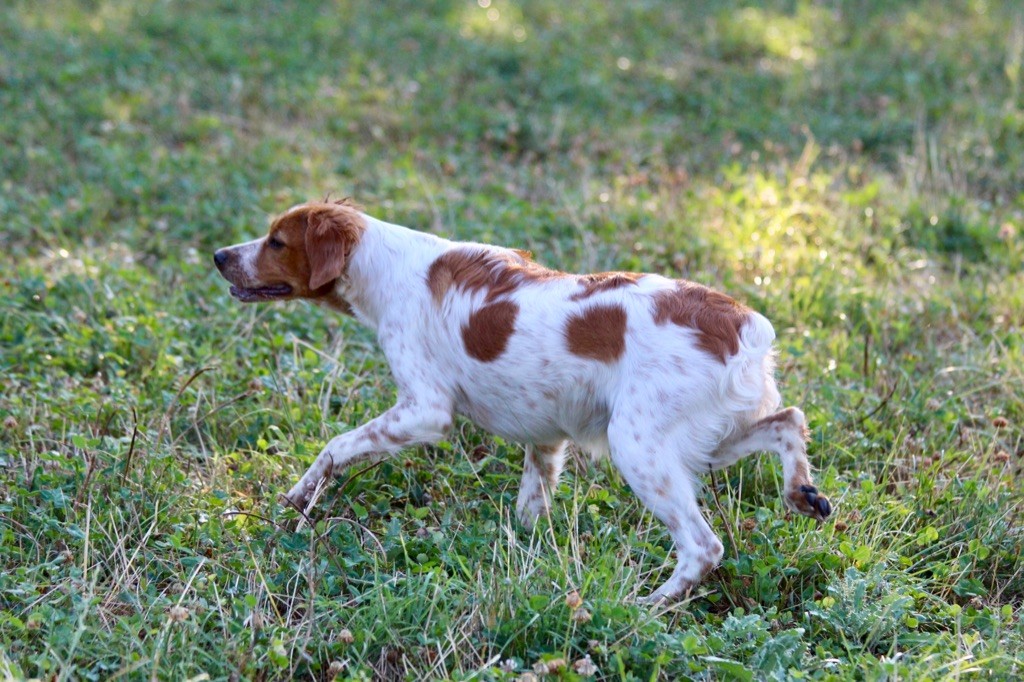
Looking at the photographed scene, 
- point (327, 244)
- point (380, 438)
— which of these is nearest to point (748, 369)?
point (380, 438)

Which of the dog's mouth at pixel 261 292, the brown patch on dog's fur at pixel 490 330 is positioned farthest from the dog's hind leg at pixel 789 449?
the dog's mouth at pixel 261 292

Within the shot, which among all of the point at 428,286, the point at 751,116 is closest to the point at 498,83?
A: the point at 751,116

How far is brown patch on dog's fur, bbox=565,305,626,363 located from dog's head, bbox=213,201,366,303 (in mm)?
962

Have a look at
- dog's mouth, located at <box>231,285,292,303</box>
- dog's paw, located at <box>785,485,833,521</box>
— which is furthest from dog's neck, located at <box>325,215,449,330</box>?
dog's paw, located at <box>785,485,833,521</box>

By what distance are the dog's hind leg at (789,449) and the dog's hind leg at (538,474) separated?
594 mm

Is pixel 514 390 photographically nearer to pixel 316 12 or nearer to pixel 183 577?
pixel 183 577

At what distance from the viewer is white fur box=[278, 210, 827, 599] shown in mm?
3641

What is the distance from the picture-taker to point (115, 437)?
453 centimetres

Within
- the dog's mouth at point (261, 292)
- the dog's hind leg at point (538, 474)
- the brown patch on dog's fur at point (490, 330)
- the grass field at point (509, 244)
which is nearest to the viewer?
the grass field at point (509, 244)

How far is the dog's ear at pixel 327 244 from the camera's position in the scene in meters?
4.20

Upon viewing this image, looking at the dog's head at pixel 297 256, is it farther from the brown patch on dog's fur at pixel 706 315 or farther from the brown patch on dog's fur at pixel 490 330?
the brown patch on dog's fur at pixel 706 315

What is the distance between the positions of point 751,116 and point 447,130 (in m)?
2.30

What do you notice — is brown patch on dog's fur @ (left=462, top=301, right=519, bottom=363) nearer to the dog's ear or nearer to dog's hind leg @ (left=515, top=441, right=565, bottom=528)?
A: dog's hind leg @ (left=515, top=441, right=565, bottom=528)

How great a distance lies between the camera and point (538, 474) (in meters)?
4.17
